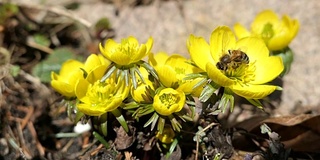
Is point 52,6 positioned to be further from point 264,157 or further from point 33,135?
point 264,157

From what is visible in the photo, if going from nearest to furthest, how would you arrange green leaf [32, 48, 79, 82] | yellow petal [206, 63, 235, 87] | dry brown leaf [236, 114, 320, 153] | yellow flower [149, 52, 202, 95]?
yellow petal [206, 63, 235, 87], yellow flower [149, 52, 202, 95], dry brown leaf [236, 114, 320, 153], green leaf [32, 48, 79, 82]

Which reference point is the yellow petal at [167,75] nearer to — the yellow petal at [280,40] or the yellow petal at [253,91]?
the yellow petal at [253,91]

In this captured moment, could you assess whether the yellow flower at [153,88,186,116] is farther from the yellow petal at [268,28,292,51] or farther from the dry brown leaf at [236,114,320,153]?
the yellow petal at [268,28,292,51]

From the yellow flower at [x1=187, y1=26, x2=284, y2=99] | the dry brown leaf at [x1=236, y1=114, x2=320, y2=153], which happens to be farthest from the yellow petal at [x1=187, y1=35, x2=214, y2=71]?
the dry brown leaf at [x1=236, y1=114, x2=320, y2=153]

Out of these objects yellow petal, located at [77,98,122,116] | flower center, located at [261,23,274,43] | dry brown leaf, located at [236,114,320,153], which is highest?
flower center, located at [261,23,274,43]

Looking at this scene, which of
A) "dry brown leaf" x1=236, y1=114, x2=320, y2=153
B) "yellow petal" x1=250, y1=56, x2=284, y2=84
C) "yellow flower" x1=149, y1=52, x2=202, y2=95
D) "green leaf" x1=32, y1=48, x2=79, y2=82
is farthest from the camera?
"green leaf" x1=32, y1=48, x2=79, y2=82

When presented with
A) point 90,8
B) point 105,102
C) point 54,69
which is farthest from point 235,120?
point 90,8

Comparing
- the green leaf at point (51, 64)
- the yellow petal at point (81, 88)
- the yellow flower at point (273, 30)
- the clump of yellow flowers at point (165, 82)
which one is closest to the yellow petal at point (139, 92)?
the clump of yellow flowers at point (165, 82)
